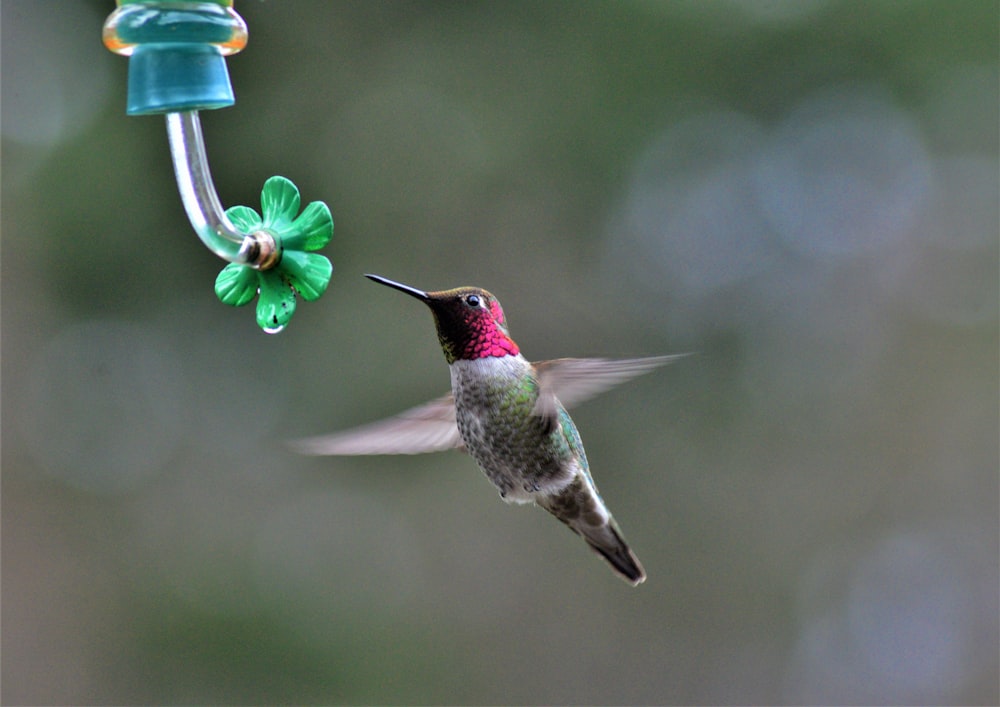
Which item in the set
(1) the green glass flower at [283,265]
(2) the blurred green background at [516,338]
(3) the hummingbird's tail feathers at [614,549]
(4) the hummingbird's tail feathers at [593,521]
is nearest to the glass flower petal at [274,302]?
(1) the green glass flower at [283,265]

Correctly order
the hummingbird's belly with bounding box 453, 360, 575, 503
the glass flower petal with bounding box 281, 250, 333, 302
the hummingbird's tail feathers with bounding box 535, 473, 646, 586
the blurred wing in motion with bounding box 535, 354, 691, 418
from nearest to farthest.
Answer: the glass flower petal with bounding box 281, 250, 333, 302, the blurred wing in motion with bounding box 535, 354, 691, 418, the hummingbird's belly with bounding box 453, 360, 575, 503, the hummingbird's tail feathers with bounding box 535, 473, 646, 586

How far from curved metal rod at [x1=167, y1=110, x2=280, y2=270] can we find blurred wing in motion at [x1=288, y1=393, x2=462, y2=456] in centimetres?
33

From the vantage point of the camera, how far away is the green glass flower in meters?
1.14

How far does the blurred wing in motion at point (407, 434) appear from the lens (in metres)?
1.48

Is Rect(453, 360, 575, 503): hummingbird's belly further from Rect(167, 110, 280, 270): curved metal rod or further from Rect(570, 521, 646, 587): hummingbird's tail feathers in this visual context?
Rect(167, 110, 280, 270): curved metal rod

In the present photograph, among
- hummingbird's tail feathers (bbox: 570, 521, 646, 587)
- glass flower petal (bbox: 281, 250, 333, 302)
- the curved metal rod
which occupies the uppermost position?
the curved metal rod

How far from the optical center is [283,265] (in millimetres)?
1163

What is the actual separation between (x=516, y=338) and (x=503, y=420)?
2119mm

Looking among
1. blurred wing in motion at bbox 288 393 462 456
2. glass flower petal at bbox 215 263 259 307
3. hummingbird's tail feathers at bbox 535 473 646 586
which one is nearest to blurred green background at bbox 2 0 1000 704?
blurred wing in motion at bbox 288 393 462 456

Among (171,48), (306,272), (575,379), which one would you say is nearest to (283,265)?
(306,272)

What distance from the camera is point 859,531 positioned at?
167 inches

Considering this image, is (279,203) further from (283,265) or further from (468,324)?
(468,324)

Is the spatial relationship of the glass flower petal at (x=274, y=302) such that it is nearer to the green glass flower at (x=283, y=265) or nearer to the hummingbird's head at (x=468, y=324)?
the green glass flower at (x=283, y=265)

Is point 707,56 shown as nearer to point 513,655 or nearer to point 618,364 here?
point 513,655
